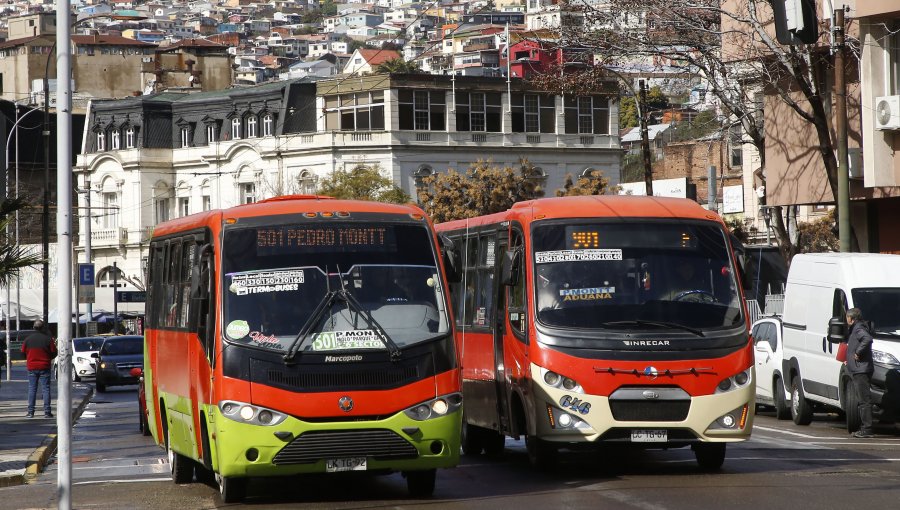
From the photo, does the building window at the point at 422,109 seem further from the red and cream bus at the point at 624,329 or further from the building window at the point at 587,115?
the red and cream bus at the point at 624,329

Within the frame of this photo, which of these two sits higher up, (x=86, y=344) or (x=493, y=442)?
(x=86, y=344)

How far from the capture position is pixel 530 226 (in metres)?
16.4

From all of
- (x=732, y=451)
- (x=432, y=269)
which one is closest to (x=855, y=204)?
(x=732, y=451)

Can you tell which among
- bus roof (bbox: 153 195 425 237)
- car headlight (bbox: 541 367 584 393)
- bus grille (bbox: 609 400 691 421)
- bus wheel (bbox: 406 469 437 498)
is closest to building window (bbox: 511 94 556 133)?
car headlight (bbox: 541 367 584 393)

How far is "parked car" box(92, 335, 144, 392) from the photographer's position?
41281 mm

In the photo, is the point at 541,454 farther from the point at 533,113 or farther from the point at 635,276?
the point at 533,113

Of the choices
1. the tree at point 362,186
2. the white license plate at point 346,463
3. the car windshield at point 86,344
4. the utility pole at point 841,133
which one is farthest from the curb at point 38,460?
the tree at point 362,186

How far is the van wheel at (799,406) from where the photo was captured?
23.4m

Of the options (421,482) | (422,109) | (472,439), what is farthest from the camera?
(422,109)

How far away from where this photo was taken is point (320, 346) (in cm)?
1366

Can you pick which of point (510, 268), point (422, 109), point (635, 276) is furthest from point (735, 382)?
point (422, 109)

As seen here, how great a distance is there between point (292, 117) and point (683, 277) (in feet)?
218

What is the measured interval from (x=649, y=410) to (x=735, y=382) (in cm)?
91

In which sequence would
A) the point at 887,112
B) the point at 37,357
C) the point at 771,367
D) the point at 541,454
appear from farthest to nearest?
the point at 887,112 < the point at 37,357 < the point at 771,367 < the point at 541,454
